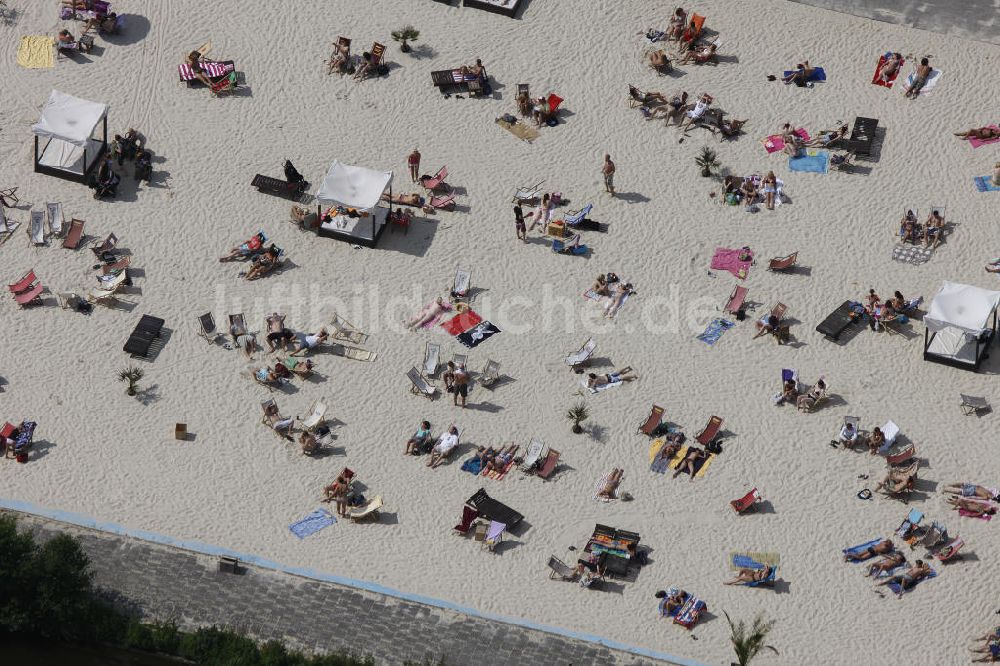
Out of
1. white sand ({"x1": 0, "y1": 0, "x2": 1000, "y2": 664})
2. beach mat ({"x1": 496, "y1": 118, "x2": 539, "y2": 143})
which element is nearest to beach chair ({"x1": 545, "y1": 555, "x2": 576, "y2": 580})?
white sand ({"x1": 0, "y1": 0, "x2": 1000, "y2": 664})

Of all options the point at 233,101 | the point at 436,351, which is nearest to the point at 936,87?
the point at 436,351

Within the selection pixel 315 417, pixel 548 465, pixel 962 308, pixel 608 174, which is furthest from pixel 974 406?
pixel 315 417

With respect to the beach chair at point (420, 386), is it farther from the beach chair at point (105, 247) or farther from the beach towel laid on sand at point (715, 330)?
the beach chair at point (105, 247)

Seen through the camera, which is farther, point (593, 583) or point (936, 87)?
point (936, 87)

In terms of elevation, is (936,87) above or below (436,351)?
above

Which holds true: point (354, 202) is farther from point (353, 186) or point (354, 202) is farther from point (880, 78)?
point (880, 78)

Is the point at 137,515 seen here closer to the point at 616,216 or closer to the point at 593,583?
the point at 593,583
